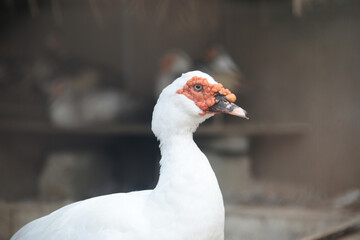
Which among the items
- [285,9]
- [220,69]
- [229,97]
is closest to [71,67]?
[220,69]

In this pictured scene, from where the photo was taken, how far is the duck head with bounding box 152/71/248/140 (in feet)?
8.33

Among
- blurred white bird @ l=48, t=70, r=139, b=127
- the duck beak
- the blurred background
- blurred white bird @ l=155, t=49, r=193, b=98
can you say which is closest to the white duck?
the duck beak

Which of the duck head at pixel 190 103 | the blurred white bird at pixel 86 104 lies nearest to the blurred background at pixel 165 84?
the blurred white bird at pixel 86 104

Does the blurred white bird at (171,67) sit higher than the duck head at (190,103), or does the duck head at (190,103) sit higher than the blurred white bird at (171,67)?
the blurred white bird at (171,67)

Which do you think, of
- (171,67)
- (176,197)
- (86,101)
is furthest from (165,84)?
(176,197)

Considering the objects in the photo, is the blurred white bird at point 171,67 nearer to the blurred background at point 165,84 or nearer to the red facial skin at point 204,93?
the blurred background at point 165,84

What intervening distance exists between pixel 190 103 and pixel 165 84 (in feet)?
13.9

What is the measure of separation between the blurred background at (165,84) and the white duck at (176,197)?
9.85 feet

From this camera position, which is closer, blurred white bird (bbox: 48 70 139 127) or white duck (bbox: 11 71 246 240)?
white duck (bbox: 11 71 246 240)

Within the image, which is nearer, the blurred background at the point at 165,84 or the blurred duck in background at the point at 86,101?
the blurred background at the point at 165,84

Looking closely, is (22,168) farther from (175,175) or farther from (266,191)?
(175,175)

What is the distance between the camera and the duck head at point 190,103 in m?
2.54

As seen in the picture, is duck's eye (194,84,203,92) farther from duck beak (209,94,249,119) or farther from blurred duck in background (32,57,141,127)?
blurred duck in background (32,57,141,127)

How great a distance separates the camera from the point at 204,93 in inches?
100
